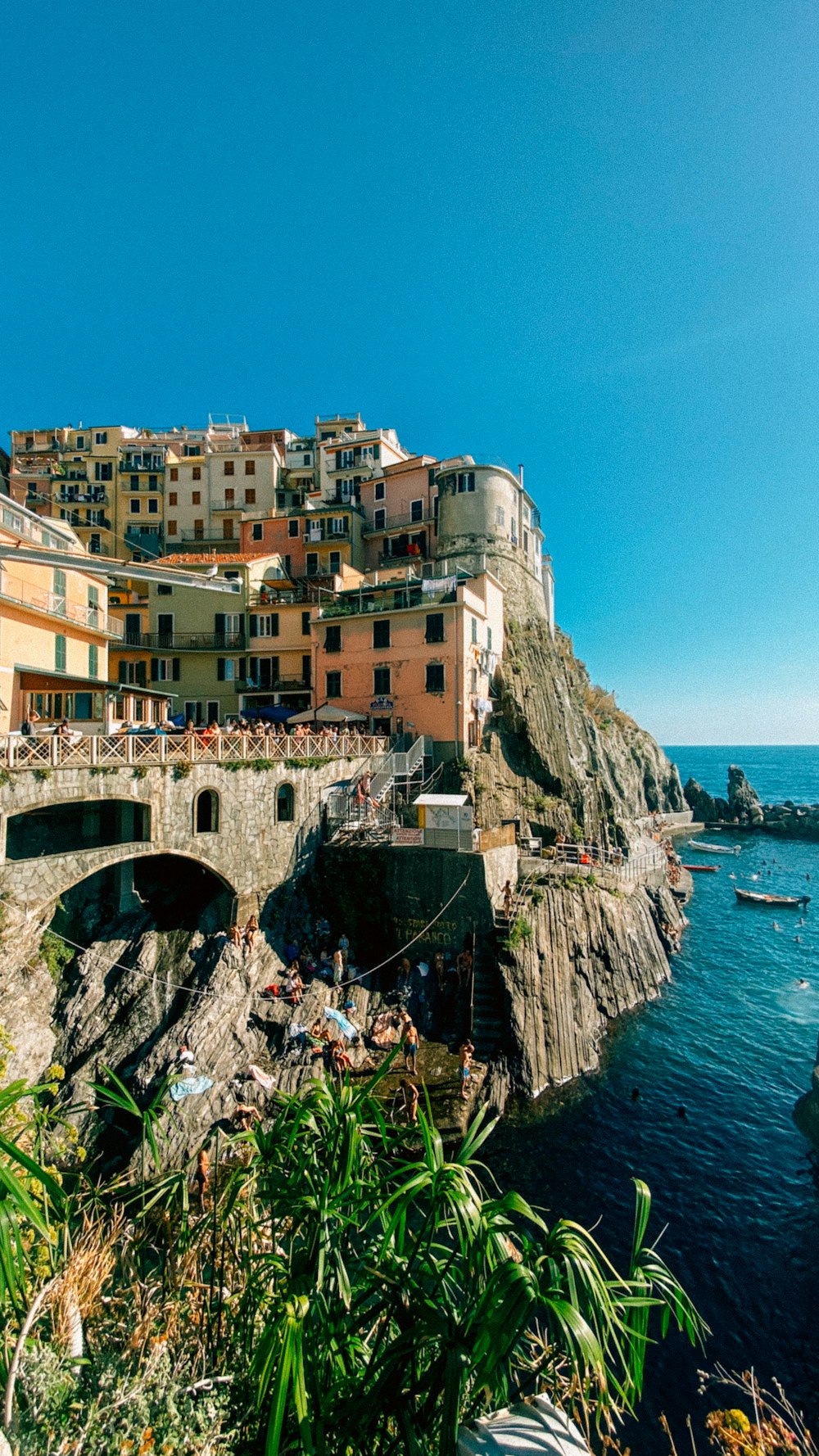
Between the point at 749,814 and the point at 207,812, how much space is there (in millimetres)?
77764

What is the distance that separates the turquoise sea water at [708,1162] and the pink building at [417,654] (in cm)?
1561

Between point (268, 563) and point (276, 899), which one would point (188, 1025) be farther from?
point (268, 563)

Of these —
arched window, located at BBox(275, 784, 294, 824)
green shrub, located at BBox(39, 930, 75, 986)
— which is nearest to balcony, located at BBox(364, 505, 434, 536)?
arched window, located at BBox(275, 784, 294, 824)

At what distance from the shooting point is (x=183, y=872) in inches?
1051

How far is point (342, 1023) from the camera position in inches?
830

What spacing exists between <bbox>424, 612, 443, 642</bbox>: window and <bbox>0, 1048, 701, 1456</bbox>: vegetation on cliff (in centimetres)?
2608

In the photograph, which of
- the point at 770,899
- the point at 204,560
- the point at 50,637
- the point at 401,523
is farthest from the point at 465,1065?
the point at 770,899

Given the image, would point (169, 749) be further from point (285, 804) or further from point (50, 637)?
point (50, 637)

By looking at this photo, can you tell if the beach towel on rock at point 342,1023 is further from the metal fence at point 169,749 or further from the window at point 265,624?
the window at point 265,624

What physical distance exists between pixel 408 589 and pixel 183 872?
17830 mm

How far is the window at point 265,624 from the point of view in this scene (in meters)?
39.6

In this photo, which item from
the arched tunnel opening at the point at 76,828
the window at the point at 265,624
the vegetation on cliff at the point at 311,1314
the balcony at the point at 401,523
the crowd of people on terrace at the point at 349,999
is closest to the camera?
the vegetation on cliff at the point at 311,1314

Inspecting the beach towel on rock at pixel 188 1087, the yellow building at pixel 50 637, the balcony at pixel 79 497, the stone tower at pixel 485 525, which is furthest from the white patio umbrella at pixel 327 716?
the balcony at pixel 79 497

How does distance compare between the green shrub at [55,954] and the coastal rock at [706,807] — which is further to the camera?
the coastal rock at [706,807]
